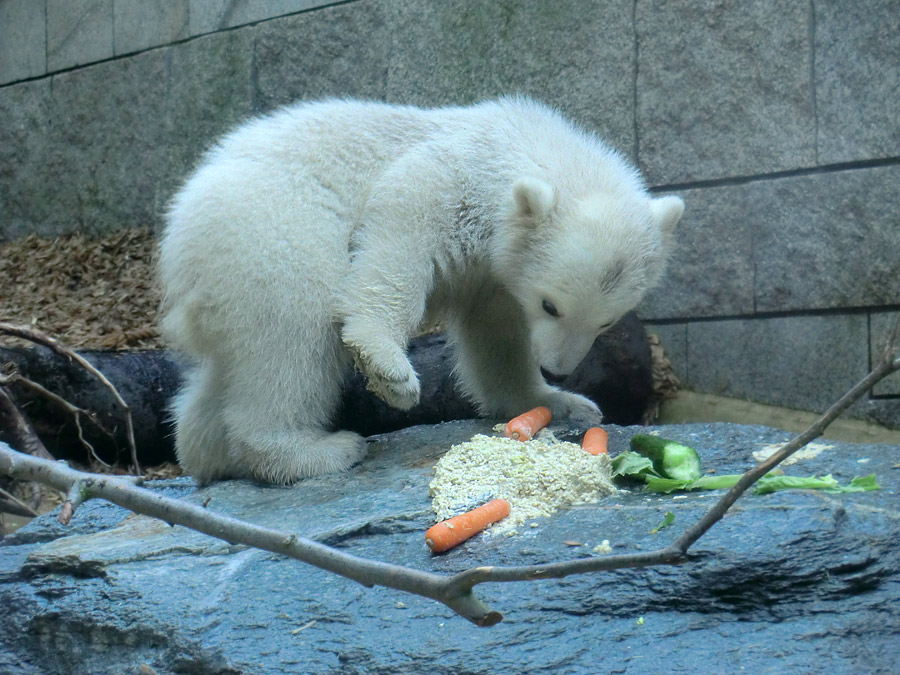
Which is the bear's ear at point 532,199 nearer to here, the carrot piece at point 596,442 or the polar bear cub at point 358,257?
the polar bear cub at point 358,257

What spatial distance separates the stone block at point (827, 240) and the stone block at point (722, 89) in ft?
0.75

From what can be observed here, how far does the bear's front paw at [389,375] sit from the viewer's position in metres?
4.16

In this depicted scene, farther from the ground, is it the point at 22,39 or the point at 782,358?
the point at 22,39

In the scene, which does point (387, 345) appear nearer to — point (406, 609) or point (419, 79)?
point (406, 609)

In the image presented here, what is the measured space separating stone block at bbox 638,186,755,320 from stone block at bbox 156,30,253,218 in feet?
14.2

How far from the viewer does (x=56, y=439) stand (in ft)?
21.5

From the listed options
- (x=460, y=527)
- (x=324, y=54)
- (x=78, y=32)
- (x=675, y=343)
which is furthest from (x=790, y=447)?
(x=78, y=32)

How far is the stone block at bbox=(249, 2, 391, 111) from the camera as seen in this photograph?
27.5ft

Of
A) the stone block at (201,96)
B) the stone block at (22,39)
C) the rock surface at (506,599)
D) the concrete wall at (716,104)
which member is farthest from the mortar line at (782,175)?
the stone block at (22,39)

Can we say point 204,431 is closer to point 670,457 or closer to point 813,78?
point 670,457

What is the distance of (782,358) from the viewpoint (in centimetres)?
679

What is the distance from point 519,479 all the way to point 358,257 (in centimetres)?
132

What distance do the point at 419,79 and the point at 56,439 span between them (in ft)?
13.3

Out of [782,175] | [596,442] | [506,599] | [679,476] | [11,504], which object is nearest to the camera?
[506,599]
